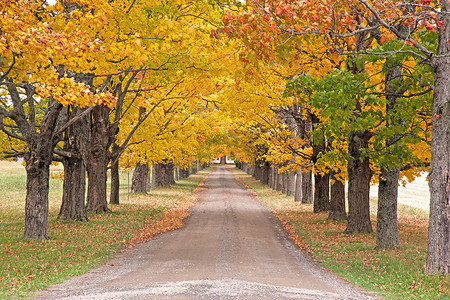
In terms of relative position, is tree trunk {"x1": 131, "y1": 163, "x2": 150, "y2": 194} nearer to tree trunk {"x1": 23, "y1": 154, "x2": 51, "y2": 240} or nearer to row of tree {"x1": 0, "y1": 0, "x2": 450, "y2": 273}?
row of tree {"x1": 0, "y1": 0, "x2": 450, "y2": 273}

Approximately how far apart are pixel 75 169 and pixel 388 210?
12.3 metres

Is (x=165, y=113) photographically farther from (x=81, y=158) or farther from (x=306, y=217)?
(x=306, y=217)

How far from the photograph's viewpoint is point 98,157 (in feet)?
71.6

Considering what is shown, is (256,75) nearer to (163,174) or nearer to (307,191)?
(307,191)

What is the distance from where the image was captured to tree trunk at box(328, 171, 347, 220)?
20609 millimetres

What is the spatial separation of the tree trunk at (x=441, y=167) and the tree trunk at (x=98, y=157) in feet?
52.5

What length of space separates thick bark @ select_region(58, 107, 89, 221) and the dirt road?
4.47 m

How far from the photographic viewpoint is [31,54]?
986 centimetres

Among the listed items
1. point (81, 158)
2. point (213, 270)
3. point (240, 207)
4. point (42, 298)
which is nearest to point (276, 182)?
point (240, 207)

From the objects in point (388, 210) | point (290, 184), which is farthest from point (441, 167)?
point (290, 184)

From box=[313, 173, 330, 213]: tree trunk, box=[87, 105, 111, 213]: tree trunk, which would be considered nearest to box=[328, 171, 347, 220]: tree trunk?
box=[313, 173, 330, 213]: tree trunk

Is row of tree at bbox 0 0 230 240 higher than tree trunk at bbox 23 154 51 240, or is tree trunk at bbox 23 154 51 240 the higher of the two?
row of tree at bbox 0 0 230 240

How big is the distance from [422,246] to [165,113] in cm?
1578

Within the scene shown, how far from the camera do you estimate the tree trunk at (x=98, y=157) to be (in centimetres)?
2177
